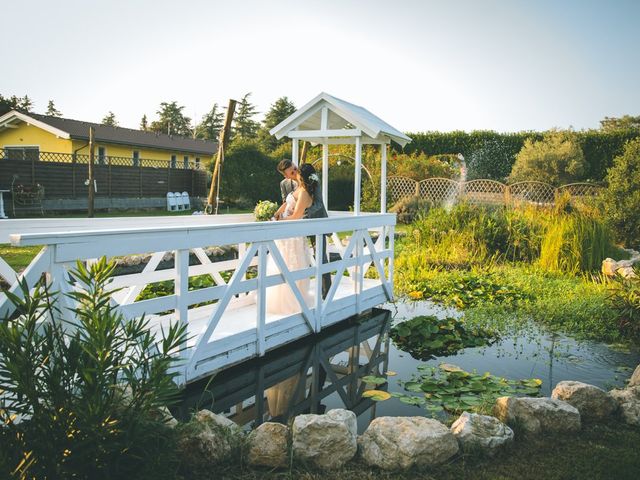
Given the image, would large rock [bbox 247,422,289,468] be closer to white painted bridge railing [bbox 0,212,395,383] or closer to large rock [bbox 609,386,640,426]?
white painted bridge railing [bbox 0,212,395,383]

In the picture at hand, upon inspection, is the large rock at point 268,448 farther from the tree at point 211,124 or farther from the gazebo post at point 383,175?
the tree at point 211,124

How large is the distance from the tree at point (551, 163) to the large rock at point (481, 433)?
76.1 ft

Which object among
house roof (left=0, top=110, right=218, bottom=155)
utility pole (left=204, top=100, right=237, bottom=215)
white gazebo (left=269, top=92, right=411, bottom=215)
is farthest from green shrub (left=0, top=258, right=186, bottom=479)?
house roof (left=0, top=110, right=218, bottom=155)

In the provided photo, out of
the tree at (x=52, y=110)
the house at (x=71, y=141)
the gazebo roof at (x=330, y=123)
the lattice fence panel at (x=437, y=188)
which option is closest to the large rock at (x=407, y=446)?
the gazebo roof at (x=330, y=123)

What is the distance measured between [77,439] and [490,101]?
15.4 meters

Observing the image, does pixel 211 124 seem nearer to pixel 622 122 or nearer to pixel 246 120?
pixel 246 120

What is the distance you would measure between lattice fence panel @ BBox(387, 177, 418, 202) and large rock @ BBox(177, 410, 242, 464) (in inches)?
663

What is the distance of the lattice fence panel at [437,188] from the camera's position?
19188 mm

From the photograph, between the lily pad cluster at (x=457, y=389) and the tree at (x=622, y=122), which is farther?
the tree at (x=622, y=122)

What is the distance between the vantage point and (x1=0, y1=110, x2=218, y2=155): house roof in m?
24.3

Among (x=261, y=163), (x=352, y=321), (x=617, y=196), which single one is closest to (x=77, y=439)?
(x=352, y=321)

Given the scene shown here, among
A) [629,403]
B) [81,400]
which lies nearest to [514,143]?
[629,403]

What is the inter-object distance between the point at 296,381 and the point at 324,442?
1653 millimetres

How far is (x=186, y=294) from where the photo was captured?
161 inches
